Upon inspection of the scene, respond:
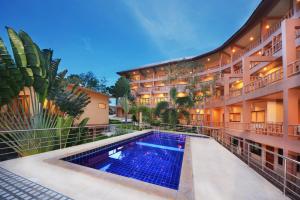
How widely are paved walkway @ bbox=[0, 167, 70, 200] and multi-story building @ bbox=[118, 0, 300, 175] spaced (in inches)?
259

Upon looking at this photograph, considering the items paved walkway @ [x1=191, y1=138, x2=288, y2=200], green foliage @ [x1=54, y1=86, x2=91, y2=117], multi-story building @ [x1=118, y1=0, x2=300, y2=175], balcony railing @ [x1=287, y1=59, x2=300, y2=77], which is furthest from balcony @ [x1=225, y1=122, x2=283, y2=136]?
green foliage @ [x1=54, y1=86, x2=91, y2=117]

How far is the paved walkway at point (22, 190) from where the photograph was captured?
3.31 meters

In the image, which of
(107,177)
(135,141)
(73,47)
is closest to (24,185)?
(107,177)

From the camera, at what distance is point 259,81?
1280 centimetres

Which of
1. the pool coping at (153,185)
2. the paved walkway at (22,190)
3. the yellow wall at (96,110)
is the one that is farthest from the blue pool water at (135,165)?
the yellow wall at (96,110)

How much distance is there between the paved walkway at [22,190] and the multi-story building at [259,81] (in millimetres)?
6579

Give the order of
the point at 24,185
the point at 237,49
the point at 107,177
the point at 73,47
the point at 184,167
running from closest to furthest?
the point at 24,185 → the point at 107,177 → the point at 184,167 → the point at 237,49 → the point at 73,47

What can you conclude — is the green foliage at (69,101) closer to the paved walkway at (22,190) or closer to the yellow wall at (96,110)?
the yellow wall at (96,110)

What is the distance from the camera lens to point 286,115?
9.02 metres

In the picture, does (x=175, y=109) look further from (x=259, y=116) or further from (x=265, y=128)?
(x=265, y=128)

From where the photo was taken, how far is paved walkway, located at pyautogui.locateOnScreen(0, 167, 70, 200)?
3308 millimetres

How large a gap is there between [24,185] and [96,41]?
138905 millimetres

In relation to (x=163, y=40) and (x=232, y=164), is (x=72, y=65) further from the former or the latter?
(x=232, y=164)

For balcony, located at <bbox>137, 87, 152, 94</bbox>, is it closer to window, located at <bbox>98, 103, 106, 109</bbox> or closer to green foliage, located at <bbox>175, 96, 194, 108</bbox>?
green foliage, located at <bbox>175, 96, 194, 108</bbox>
